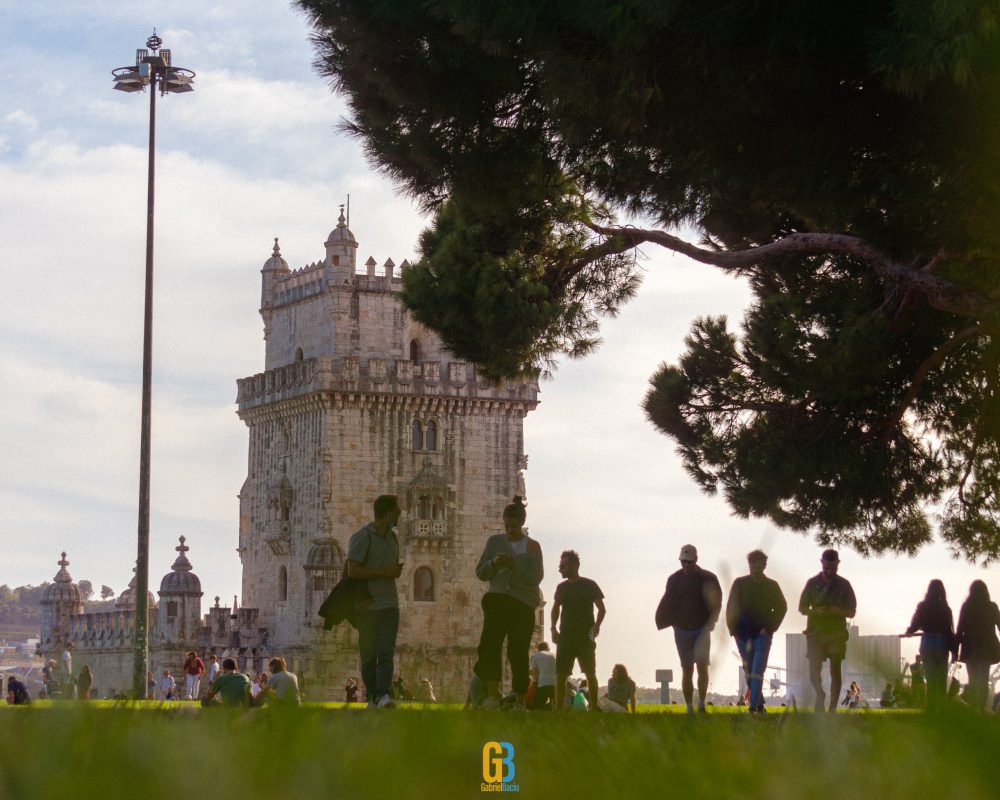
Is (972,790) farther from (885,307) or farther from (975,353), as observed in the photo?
(975,353)

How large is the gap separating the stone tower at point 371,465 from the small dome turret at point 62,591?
36.4ft

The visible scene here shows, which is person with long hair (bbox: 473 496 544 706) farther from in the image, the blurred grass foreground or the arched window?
the arched window

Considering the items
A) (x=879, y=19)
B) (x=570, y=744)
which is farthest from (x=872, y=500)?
(x=570, y=744)

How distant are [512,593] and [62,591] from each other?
61.4m

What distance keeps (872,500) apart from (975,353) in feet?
7.65

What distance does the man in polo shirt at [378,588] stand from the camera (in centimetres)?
1041

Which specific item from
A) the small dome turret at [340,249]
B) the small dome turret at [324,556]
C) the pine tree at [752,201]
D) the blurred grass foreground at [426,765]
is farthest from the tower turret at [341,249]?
the blurred grass foreground at [426,765]

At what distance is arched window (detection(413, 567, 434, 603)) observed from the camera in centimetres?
5816

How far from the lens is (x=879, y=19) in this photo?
12320 millimetres

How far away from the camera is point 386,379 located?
59.5m

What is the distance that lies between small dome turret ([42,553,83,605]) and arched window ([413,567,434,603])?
19.1 meters

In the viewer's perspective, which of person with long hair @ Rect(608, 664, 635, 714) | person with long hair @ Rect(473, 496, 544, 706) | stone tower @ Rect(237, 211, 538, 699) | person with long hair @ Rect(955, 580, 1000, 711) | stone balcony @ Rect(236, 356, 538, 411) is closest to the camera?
person with long hair @ Rect(473, 496, 544, 706)

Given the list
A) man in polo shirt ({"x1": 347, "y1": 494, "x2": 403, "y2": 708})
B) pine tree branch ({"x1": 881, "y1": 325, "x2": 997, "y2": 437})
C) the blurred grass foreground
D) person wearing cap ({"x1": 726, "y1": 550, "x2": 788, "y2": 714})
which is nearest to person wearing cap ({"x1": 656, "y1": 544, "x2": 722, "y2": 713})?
person wearing cap ({"x1": 726, "y1": 550, "x2": 788, "y2": 714})

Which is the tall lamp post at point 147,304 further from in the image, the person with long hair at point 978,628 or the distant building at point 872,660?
the distant building at point 872,660
